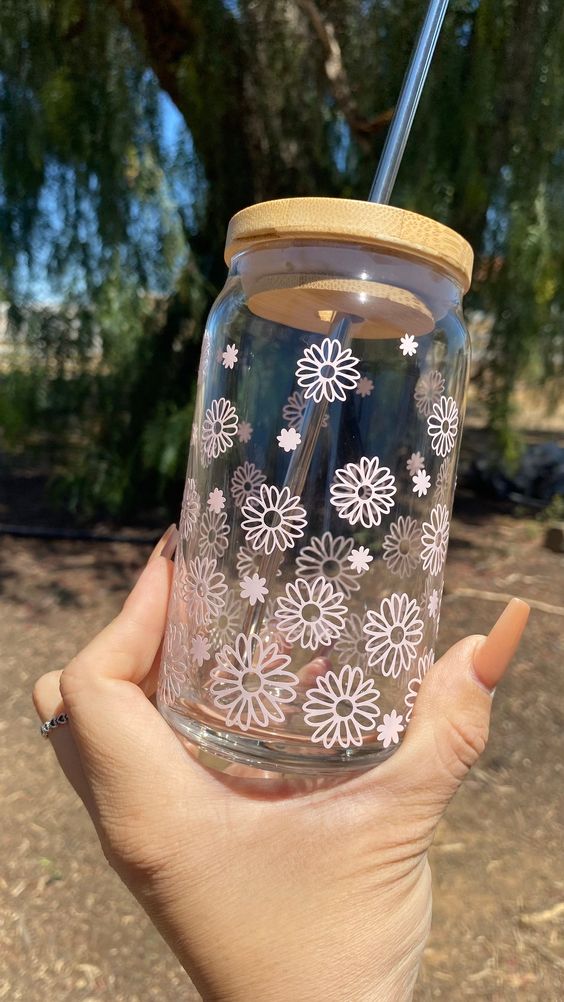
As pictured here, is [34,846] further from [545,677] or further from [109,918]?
[545,677]

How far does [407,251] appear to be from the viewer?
3.07ft

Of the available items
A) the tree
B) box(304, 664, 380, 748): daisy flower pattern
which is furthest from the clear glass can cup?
the tree

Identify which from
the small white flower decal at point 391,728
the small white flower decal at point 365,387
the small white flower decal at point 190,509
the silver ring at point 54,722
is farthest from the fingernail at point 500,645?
the silver ring at point 54,722

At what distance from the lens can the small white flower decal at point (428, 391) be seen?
1.09m

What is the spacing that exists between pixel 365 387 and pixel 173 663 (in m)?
0.47

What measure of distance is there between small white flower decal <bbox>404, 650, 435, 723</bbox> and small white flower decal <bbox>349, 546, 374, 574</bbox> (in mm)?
165

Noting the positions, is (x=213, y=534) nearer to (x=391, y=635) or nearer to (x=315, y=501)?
(x=315, y=501)

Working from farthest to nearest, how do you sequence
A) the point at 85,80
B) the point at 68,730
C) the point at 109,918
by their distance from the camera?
the point at 85,80 < the point at 109,918 < the point at 68,730

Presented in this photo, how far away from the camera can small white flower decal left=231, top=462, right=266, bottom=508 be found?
1.11 meters

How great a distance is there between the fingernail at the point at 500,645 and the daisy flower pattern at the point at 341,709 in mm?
145

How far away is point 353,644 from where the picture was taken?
108 cm

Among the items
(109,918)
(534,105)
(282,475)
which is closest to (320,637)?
(282,475)

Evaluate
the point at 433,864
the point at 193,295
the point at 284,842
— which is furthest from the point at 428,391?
the point at 193,295

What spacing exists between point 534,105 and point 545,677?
93.6 inches
